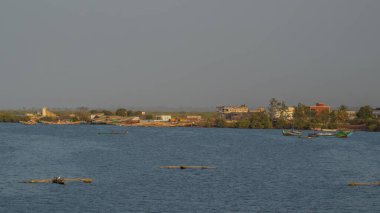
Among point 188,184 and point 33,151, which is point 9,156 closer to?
point 33,151

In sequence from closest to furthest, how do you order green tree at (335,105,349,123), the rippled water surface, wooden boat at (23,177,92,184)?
the rippled water surface < wooden boat at (23,177,92,184) < green tree at (335,105,349,123)

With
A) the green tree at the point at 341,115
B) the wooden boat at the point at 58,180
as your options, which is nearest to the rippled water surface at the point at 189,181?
the wooden boat at the point at 58,180

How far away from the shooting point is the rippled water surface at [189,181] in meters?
45.2

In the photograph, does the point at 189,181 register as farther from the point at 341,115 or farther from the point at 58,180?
the point at 341,115

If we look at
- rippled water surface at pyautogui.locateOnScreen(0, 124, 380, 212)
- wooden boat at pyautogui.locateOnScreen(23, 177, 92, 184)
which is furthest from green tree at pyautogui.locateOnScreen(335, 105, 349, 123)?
wooden boat at pyautogui.locateOnScreen(23, 177, 92, 184)

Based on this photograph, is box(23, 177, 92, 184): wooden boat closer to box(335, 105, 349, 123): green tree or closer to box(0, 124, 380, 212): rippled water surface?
box(0, 124, 380, 212): rippled water surface

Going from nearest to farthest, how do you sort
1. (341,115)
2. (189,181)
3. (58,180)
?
(58,180) < (189,181) < (341,115)

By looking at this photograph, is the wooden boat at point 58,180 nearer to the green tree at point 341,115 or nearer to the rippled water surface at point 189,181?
the rippled water surface at point 189,181

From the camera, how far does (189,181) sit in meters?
57.8

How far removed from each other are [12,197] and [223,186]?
→ 1768 centimetres

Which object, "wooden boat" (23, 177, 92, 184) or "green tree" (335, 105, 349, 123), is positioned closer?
"wooden boat" (23, 177, 92, 184)

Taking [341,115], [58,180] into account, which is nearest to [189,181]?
[58,180]

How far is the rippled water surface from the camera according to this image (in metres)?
45.2

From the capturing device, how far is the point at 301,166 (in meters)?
75.1
